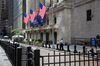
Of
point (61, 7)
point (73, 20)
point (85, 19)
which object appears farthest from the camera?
point (61, 7)

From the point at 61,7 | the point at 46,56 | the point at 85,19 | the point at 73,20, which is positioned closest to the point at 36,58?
the point at 46,56

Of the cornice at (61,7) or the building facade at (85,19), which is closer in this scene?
the building facade at (85,19)

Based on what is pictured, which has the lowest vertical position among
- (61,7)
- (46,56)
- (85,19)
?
(46,56)

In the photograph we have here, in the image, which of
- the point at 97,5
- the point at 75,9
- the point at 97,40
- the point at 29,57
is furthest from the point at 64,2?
the point at 29,57

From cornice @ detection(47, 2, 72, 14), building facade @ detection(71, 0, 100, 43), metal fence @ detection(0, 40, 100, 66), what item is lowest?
metal fence @ detection(0, 40, 100, 66)

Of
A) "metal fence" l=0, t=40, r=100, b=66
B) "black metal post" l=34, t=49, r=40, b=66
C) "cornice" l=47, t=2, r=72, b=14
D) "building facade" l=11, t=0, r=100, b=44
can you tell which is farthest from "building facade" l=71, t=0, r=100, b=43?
"black metal post" l=34, t=49, r=40, b=66

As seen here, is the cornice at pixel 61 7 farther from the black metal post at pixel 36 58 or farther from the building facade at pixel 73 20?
the black metal post at pixel 36 58

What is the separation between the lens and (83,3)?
52469 mm

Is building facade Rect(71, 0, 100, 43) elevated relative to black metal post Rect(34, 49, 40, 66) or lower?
elevated

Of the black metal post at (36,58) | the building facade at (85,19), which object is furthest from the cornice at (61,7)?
the black metal post at (36,58)

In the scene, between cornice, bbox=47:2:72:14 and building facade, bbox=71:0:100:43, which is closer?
building facade, bbox=71:0:100:43

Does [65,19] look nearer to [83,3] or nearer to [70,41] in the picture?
[70,41]

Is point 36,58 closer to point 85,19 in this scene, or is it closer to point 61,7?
point 85,19

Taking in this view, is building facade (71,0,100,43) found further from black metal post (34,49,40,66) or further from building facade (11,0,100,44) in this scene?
black metal post (34,49,40,66)
